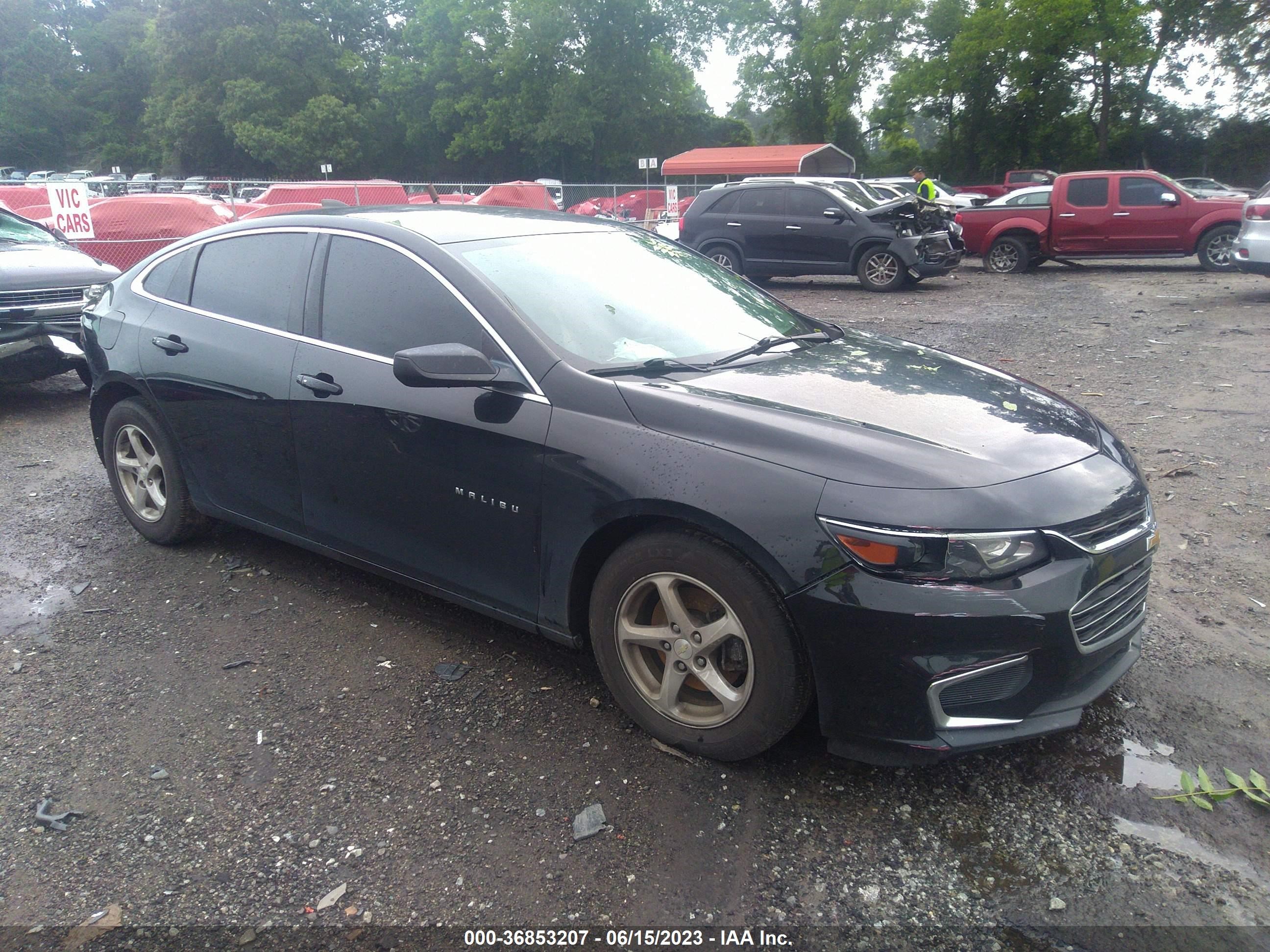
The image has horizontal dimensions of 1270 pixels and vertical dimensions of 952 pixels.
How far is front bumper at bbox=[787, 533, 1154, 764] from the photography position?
2500 mm

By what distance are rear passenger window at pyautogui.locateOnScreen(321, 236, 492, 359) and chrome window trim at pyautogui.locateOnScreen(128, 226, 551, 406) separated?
16 millimetres

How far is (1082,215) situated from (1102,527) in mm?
16252

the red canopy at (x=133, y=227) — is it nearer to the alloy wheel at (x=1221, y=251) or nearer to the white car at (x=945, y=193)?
the white car at (x=945, y=193)

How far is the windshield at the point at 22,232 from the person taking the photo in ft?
27.6

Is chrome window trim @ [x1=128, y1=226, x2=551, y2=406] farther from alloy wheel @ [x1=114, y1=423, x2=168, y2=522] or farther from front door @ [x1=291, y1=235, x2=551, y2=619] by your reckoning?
alloy wheel @ [x1=114, y1=423, x2=168, y2=522]

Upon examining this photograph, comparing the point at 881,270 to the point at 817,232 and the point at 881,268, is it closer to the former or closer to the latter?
the point at 881,268

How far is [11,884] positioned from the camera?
2531 mm

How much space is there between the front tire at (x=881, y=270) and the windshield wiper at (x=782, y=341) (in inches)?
439

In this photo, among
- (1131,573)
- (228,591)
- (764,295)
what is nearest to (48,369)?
(228,591)

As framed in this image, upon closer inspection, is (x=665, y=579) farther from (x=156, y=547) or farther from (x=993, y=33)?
(x=993, y=33)

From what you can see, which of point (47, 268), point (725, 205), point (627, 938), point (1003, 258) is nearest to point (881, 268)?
point (725, 205)

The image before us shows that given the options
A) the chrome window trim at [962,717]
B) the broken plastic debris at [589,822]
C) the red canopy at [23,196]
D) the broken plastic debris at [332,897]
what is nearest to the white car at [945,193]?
the red canopy at [23,196]

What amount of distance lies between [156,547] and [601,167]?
54943mm

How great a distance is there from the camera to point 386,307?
3.63 m
